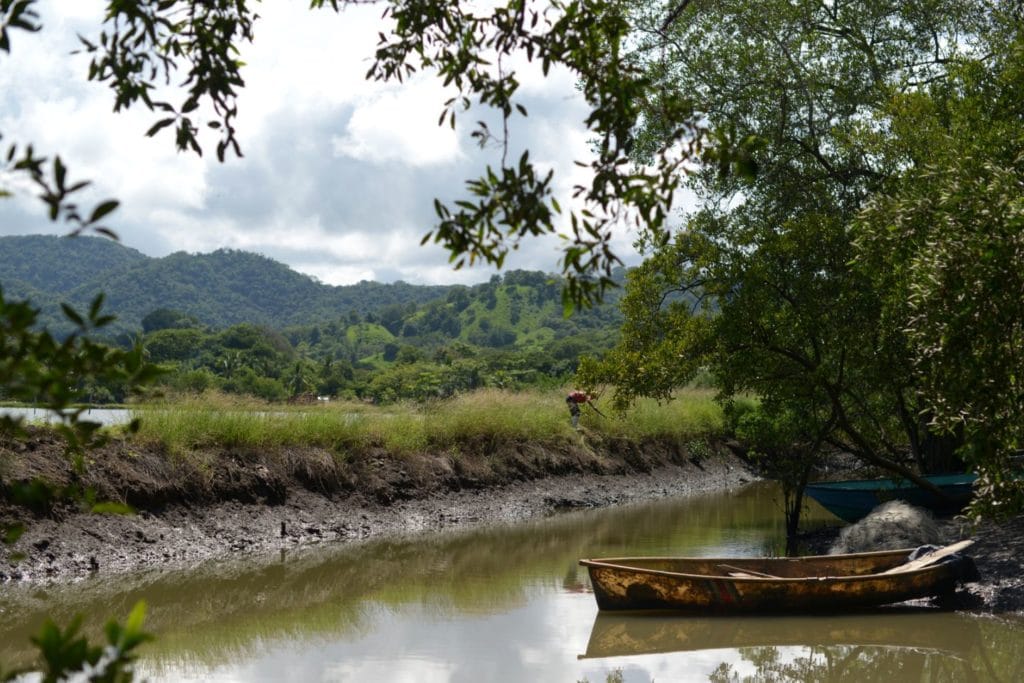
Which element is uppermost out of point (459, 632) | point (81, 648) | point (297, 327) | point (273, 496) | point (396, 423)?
point (297, 327)

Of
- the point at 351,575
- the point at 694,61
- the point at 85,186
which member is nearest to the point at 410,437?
the point at 351,575

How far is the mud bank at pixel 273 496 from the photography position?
41.5 ft

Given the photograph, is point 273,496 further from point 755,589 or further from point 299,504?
point 755,589

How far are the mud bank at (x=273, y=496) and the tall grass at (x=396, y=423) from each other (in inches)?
10.6

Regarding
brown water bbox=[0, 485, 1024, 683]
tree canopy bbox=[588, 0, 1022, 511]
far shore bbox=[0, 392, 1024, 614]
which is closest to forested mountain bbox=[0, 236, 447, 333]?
far shore bbox=[0, 392, 1024, 614]

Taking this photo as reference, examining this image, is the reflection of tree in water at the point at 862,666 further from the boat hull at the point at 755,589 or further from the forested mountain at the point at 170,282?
the forested mountain at the point at 170,282

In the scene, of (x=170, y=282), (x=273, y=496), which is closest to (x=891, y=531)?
(x=273, y=496)

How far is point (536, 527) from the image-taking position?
18141 millimetres

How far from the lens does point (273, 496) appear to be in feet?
52.1

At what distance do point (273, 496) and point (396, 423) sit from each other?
352 centimetres

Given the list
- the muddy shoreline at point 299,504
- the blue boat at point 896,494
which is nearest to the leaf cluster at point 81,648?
the muddy shoreline at point 299,504

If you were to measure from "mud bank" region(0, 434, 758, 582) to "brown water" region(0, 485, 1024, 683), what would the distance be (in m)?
0.71

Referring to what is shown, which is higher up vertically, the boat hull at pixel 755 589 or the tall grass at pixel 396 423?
the tall grass at pixel 396 423

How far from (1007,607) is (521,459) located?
1101 cm
